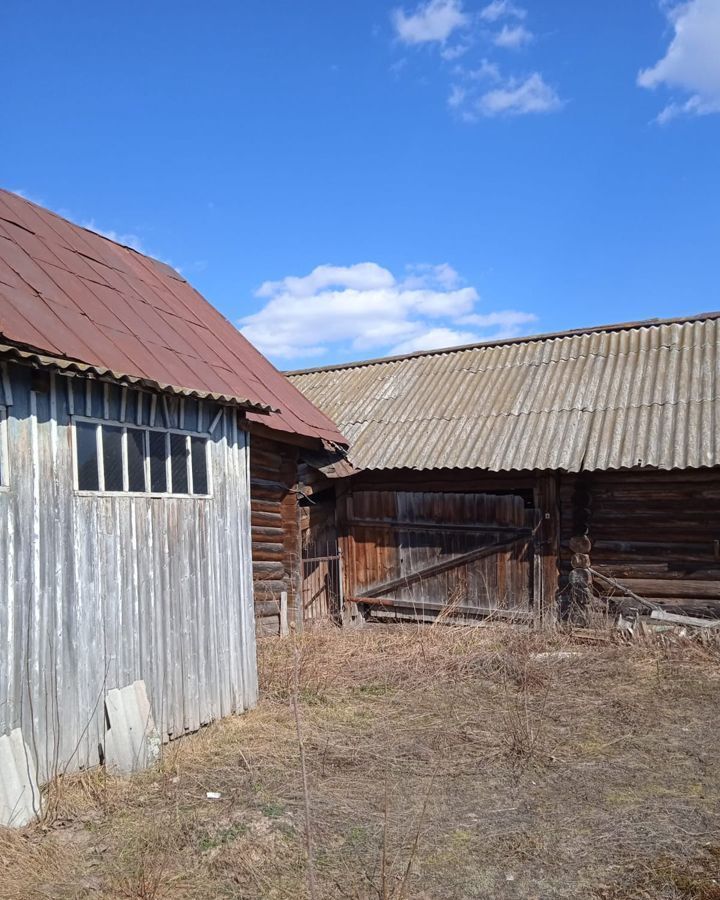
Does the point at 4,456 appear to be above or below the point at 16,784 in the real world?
above

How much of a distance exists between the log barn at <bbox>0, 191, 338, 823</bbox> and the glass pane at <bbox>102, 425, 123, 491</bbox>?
1 centimetres

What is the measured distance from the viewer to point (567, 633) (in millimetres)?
10594

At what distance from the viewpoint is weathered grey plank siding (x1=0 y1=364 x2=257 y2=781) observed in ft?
18.2

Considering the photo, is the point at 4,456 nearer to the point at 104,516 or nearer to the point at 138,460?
the point at 104,516

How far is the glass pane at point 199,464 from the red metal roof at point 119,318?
53 centimetres

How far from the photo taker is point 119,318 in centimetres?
789

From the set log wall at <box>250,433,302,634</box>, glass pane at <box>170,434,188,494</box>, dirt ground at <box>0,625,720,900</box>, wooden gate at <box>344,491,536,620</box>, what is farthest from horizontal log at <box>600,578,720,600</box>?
glass pane at <box>170,434,188,494</box>

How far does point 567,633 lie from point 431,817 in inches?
231

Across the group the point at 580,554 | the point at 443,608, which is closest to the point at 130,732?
the point at 443,608

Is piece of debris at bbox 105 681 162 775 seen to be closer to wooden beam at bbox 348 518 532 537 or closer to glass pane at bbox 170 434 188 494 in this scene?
glass pane at bbox 170 434 188 494

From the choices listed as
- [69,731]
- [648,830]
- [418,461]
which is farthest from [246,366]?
[648,830]

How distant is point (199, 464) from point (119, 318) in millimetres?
1791

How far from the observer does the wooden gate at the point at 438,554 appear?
1155cm

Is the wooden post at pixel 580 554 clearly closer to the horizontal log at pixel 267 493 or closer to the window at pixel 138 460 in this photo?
the horizontal log at pixel 267 493
